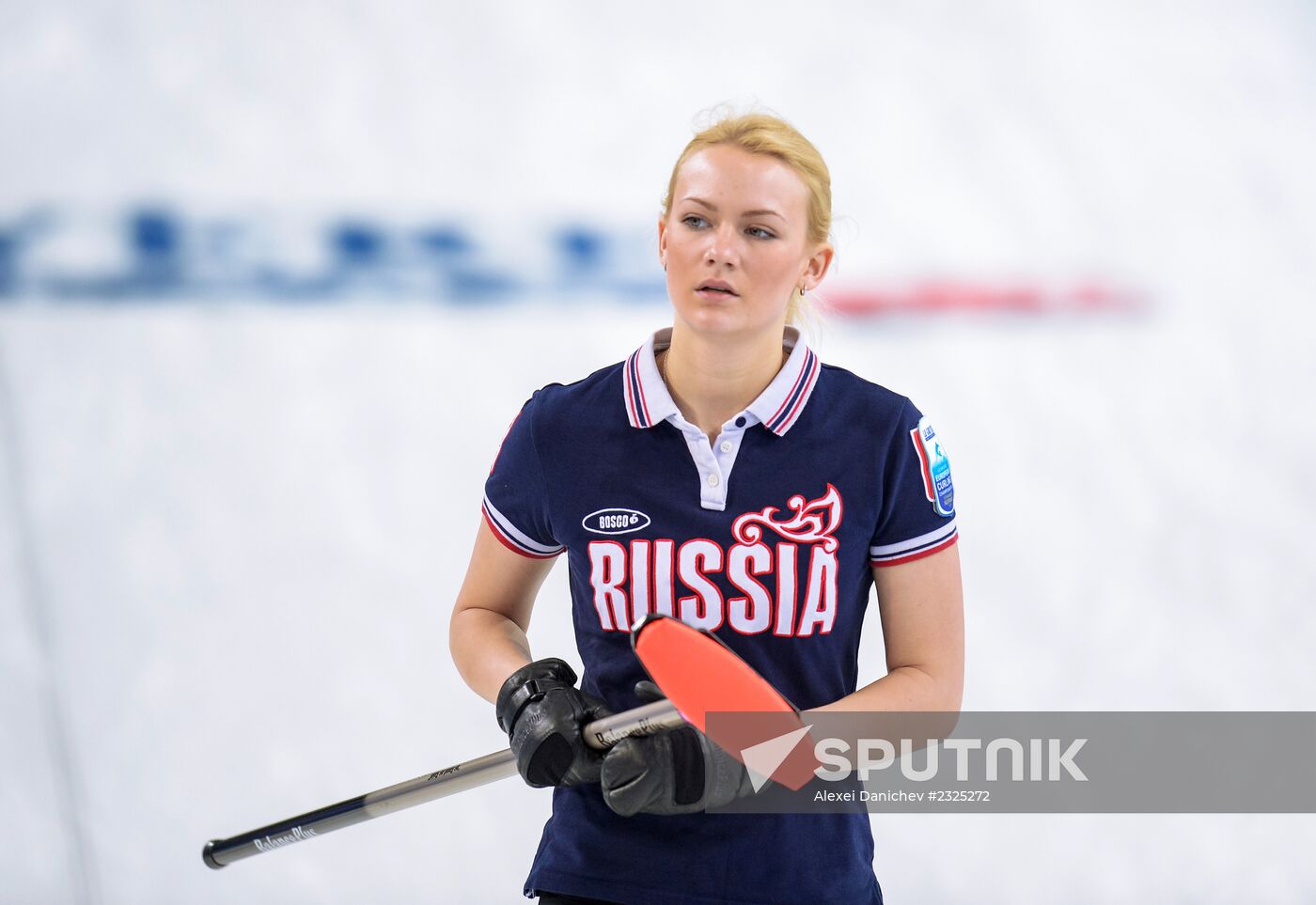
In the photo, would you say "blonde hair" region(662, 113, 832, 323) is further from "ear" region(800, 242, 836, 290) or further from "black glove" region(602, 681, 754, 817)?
"black glove" region(602, 681, 754, 817)

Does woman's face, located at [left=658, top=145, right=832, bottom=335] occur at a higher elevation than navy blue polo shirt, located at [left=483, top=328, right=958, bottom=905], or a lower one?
higher

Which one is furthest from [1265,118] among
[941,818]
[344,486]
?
[344,486]

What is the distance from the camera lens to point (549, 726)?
99cm

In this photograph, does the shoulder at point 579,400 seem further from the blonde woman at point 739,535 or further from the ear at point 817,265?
the ear at point 817,265

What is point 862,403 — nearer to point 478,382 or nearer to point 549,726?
point 549,726

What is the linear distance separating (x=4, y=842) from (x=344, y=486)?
2.53 feet

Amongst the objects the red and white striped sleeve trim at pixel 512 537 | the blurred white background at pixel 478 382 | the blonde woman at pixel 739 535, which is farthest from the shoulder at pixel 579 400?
the blurred white background at pixel 478 382

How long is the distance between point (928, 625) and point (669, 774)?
0.88 ft

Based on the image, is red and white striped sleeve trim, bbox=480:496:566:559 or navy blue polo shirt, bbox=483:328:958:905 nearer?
navy blue polo shirt, bbox=483:328:958:905

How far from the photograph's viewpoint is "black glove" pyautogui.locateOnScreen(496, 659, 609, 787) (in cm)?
Result: 99

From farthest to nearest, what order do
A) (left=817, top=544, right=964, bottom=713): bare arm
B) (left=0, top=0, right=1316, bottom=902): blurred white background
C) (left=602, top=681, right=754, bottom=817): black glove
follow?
(left=0, top=0, right=1316, bottom=902): blurred white background → (left=817, top=544, right=964, bottom=713): bare arm → (left=602, top=681, right=754, bottom=817): black glove

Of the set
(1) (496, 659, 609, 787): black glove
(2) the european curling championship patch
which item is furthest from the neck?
(1) (496, 659, 609, 787): black glove

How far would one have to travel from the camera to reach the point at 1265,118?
6.41ft

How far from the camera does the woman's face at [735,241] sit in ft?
3.40
